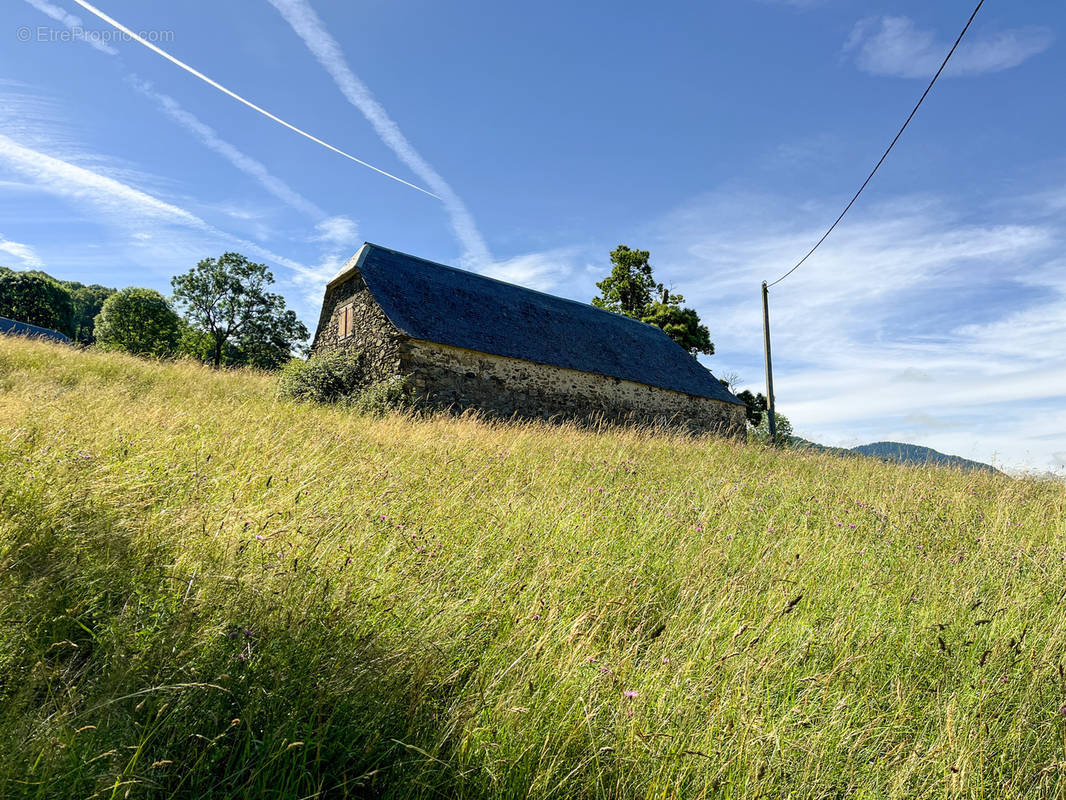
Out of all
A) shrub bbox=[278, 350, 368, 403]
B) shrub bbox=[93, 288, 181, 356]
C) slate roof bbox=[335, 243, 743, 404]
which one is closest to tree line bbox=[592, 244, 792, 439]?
slate roof bbox=[335, 243, 743, 404]

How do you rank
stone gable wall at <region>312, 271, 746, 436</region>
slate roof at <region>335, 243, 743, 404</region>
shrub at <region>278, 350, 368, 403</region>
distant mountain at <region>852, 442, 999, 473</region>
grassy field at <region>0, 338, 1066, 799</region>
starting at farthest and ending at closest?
slate roof at <region>335, 243, 743, 404</region> → shrub at <region>278, 350, 368, 403</region> → stone gable wall at <region>312, 271, 746, 436</region> → distant mountain at <region>852, 442, 999, 473</region> → grassy field at <region>0, 338, 1066, 799</region>

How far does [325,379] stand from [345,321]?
2.69 m

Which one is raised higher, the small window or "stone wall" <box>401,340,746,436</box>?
the small window

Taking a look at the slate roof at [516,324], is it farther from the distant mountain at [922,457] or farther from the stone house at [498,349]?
the distant mountain at [922,457]

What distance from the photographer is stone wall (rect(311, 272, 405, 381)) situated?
14070 millimetres

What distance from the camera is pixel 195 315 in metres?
35.0

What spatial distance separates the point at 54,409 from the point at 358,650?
5179 millimetres

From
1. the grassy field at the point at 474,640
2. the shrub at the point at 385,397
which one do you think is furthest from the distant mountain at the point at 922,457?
the shrub at the point at 385,397

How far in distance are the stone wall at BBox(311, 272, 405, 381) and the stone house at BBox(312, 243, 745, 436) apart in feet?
0.11

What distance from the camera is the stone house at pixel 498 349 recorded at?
566 inches

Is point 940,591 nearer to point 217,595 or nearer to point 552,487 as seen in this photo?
point 552,487

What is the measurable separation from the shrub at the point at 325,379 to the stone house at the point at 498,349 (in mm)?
609

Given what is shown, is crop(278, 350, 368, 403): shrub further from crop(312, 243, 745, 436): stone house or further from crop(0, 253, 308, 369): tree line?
crop(0, 253, 308, 369): tree line

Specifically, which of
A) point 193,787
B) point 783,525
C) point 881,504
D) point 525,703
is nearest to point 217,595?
point 193,787
